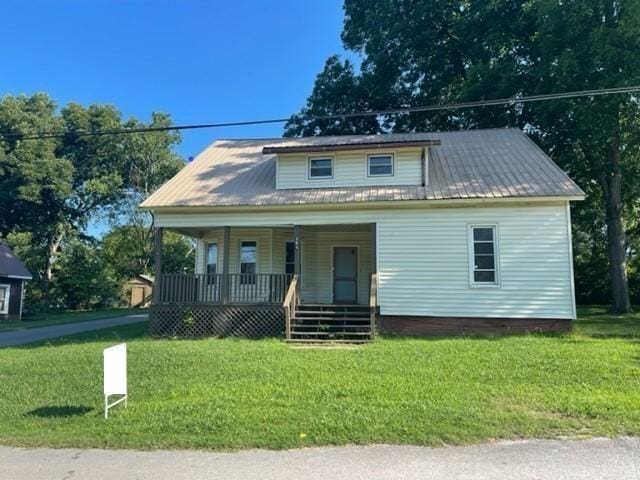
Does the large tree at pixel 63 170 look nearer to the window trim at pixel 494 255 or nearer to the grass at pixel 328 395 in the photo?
the grass at pixel 328 395

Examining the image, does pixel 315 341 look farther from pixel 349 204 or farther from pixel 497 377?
pixel 497 377

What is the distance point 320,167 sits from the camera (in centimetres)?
1584

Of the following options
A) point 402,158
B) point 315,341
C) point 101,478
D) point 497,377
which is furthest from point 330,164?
point 101,478

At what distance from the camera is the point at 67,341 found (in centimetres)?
1403

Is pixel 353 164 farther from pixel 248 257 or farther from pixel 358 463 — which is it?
pixel 358 463

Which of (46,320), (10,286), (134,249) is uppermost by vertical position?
(134,249)

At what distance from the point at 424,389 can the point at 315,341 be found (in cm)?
533

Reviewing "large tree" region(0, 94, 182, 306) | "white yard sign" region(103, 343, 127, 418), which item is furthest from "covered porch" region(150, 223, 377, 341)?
"large tree" region(0, 94, 182, 306)

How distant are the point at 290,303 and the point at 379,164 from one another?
5.16 metres

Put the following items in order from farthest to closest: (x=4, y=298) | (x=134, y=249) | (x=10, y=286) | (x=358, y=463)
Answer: (x=134, y=249) < (x=10, y=286) < (x=4, y=298) < (x=358, y=463)

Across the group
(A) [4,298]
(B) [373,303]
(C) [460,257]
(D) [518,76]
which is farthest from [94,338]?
(D) [518,76]

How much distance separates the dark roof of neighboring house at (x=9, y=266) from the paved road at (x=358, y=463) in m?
25.4

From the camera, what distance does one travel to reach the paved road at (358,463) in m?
4.77

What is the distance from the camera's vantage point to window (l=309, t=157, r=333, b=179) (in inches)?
621
